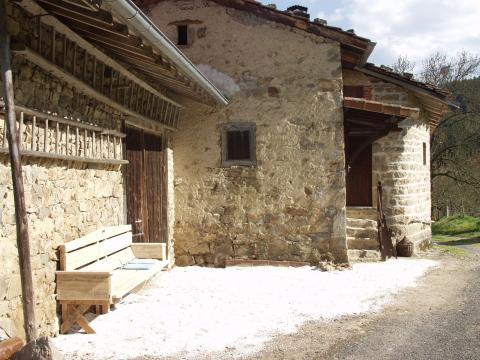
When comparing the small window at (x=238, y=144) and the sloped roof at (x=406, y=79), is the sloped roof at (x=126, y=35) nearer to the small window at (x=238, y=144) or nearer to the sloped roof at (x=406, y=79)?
the small window at (x=238, y=144)

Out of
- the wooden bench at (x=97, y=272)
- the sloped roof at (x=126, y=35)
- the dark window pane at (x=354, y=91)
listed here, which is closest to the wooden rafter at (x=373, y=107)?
the dark window pane at (x=354, y=91)

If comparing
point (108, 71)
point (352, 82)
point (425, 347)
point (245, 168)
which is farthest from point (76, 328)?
point (352, 82)

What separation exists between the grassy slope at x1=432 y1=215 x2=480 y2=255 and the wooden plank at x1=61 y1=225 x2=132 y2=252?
9.21 meters

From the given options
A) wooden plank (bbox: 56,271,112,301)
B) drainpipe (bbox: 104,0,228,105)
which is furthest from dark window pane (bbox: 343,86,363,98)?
wooden plank (bbox: 56,271,112,301)

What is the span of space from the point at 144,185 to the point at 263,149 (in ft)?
7.07

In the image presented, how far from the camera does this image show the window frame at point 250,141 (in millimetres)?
8188

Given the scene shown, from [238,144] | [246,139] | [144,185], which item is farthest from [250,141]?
[144,185]

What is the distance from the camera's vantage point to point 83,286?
4363mm

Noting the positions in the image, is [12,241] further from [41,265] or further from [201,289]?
[201,289]

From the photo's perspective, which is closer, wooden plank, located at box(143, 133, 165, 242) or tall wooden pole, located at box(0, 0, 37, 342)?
tall wooden pole, located at box(0, 0, 37, 342)

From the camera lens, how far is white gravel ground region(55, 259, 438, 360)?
4414 millimetres

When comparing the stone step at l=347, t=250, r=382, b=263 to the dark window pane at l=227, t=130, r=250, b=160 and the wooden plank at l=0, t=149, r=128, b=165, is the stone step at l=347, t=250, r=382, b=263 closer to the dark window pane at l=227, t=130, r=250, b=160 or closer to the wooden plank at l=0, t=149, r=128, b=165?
the dark window pane at l=227, t=130, r=250, b=160

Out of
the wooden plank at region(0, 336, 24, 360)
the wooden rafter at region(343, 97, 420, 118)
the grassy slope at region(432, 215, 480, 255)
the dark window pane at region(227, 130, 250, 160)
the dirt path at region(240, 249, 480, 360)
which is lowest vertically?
the grassy slope at region(432, 215, 480, 255)

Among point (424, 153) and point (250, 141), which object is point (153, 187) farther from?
point (424, 153)
